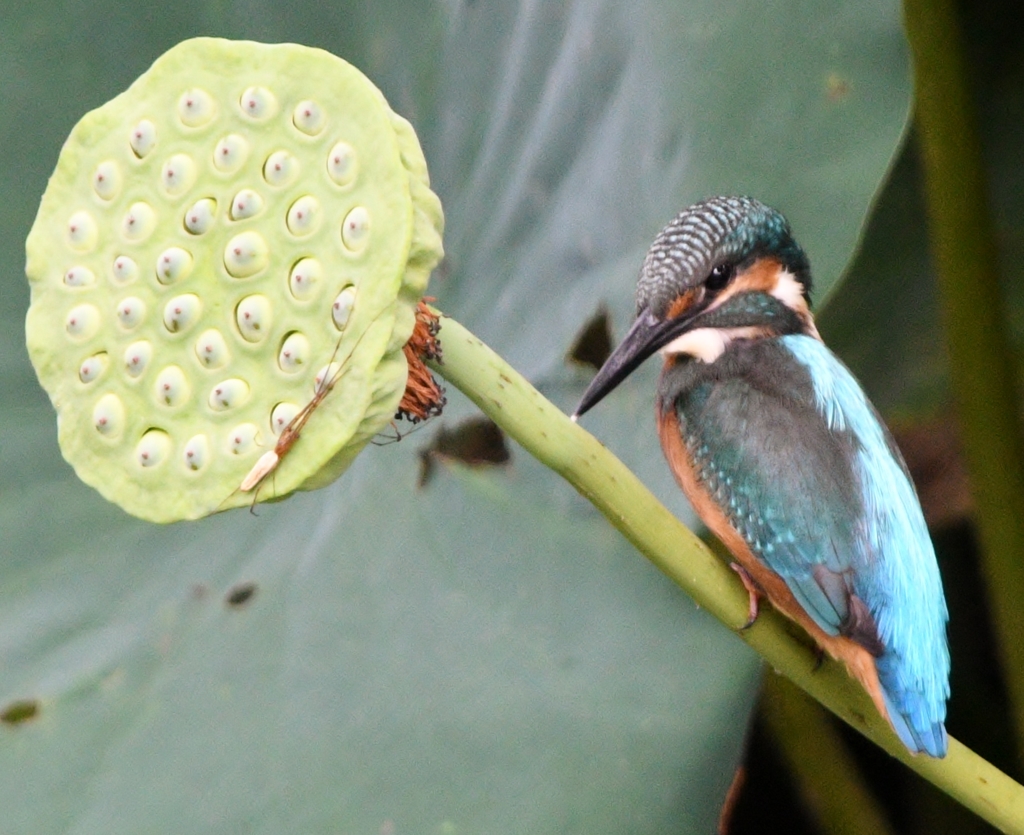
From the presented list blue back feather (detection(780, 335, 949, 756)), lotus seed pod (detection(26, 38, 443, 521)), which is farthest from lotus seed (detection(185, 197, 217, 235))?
blue back feather (detection(780, 335, 949, 756))

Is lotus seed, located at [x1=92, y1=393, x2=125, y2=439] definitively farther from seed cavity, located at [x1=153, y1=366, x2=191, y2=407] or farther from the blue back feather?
the blue back feather

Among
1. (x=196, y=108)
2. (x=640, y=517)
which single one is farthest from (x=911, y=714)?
(x=196, y=108)

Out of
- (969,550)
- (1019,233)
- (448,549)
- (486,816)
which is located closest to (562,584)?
(448,549)

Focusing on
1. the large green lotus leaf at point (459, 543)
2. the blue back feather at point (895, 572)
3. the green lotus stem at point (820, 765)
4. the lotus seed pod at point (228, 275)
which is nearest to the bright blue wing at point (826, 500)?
the blue back feather at point (895, 572)

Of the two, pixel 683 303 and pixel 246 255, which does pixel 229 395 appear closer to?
pixel 246 255

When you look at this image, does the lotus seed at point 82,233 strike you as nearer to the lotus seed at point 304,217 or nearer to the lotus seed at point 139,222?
the lotus seed at point 139,222
